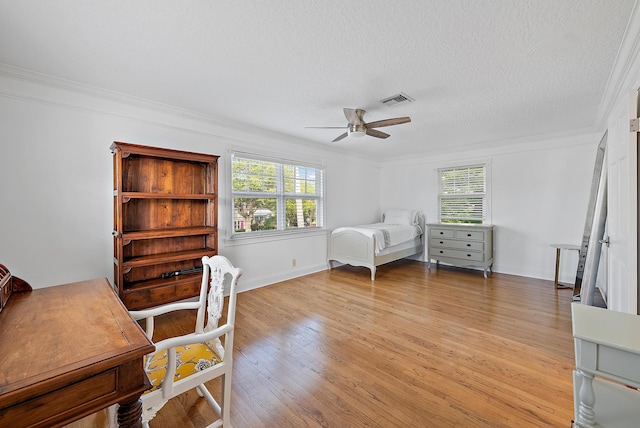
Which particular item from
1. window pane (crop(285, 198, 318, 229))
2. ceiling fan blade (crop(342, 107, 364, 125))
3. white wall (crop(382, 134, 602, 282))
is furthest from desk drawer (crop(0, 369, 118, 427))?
white wall (crop(382, 134, 602, 282))

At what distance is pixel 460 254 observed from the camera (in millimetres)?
4754

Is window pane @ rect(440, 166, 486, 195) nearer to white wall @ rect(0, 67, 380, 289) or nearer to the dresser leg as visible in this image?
white wall @ rect(0, 67, 380, 289)

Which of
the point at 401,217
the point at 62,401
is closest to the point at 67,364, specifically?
the point at 62,401

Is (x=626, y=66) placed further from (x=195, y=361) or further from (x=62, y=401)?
(x=62, y=401)

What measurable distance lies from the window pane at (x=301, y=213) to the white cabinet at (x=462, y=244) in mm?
2281

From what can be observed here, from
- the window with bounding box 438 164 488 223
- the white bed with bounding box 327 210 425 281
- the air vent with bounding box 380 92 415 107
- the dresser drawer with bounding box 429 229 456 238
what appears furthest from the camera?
the window with bounding box 438 164 488 223

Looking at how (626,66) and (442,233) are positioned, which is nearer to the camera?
(626,66)

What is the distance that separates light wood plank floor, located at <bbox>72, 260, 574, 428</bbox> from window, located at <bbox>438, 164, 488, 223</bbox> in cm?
172

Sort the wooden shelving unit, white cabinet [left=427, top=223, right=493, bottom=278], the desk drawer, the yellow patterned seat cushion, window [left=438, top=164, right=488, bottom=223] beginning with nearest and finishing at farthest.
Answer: the desk drawer < the yellow patterned seat cushion < the wooden shelving unit < white cabinet [left=427, top=223, right=493, bottom=278] < window [left=438, top=164, right=488, bottom=223]

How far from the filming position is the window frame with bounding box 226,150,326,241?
3711 millimetres

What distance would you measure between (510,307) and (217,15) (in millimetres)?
4051

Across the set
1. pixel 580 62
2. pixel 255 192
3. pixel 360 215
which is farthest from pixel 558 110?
pixel 255 192

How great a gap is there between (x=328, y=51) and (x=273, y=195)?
8.48 feet

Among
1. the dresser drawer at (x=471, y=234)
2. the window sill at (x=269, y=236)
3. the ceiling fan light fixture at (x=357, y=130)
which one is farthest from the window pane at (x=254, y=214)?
the dresser drawer at (x=471, y=234)
